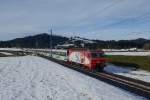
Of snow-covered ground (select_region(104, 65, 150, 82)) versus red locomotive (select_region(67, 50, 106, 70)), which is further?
red locomotive (select_region(67, 50, 106, 70))

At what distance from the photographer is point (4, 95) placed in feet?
51.5

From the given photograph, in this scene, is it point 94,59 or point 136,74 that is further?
point 94,59

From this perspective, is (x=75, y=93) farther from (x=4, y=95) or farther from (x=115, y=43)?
(x=115, y=43)

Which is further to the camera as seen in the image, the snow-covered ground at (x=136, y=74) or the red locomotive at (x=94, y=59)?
the red locomotive at (x=94, y=59)

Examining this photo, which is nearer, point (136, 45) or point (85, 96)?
point (85, 96)

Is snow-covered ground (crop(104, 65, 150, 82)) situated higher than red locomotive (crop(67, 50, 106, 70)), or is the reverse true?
red locomotive (crop(67, 50, 106, 70))

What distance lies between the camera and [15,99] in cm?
1459

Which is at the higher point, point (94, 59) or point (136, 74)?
point (94, 59)

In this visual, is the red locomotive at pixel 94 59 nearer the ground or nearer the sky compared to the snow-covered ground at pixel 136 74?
nearer the sky

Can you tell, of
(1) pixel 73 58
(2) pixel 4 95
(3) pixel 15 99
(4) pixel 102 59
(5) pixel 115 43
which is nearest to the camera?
(3) pixel 15 99

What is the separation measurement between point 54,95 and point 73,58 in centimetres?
3262

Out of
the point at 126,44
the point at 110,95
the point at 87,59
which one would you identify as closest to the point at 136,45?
the point at 126,44

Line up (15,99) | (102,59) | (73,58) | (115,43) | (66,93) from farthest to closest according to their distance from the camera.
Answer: (115,43)
(73,58)
(102,59)
(66,93)
(15,99)

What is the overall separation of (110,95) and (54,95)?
3198 millimetres
